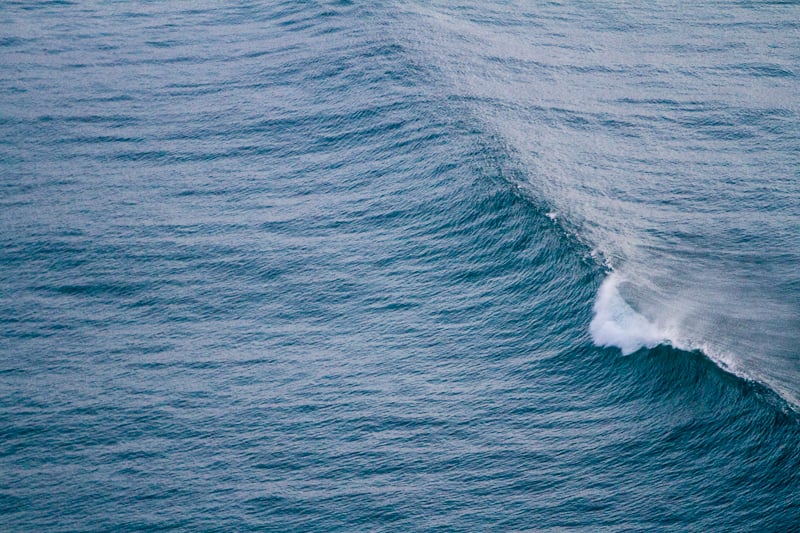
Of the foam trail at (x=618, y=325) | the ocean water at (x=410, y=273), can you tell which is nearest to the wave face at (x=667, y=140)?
the foam trail at (x=618, y=325)

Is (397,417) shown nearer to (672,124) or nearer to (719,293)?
(719,293)

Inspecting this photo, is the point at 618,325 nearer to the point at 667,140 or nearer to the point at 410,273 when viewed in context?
the point at 410,273

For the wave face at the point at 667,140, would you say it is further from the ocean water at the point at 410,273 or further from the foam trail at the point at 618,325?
the ocean water at the point at 410,273

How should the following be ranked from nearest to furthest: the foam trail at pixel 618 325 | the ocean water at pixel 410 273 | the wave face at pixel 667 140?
the ocean water at pixel 410 273, the foam trail at pixel 618 325, the wave face at pixel 667 140

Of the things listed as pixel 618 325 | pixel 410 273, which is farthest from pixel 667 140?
pixel 618 325

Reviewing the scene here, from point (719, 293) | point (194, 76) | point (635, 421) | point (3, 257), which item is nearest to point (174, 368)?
point (3, 257)
